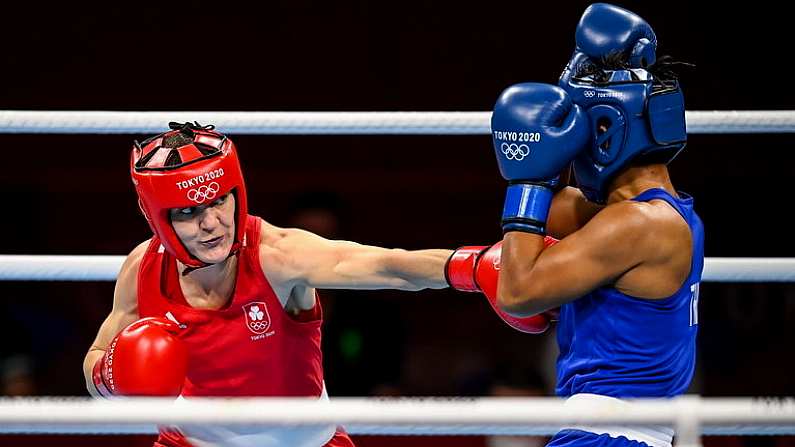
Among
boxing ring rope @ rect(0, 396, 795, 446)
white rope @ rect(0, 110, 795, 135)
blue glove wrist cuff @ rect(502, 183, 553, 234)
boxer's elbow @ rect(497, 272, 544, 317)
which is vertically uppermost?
white rope @ rect(0, 110, 795, 135)

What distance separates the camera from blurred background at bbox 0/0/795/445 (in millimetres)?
4617

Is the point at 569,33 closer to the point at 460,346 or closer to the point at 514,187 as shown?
the point at 460,346

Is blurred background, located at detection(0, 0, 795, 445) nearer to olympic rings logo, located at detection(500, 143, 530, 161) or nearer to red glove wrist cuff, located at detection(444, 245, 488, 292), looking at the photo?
red glove wrist cuff, located at detection(444, 245, 488, 292)

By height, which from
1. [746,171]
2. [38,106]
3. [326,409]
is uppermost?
[38,106]

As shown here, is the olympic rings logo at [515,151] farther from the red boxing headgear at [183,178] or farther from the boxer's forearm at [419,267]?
the red boxing headgear at [183,178]

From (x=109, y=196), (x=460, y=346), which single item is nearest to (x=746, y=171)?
(x=460, y=346)

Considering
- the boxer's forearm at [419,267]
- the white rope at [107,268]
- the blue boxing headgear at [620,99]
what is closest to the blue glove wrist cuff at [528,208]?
the blue boxing headgear at [620,99]

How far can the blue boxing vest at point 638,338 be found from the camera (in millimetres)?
2072

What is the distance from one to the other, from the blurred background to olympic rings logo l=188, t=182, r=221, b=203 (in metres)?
2.27

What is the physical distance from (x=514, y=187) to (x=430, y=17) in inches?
109

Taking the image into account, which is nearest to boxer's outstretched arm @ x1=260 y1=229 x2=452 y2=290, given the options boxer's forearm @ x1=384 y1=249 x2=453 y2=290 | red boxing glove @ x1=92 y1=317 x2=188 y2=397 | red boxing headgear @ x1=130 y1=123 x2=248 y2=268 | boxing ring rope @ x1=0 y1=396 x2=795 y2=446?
boxer's forearm @ x1=384 y1=249 x2=453 y2=290

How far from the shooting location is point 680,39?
4613mm

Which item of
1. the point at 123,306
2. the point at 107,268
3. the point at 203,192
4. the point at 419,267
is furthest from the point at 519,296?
the point at 107,268

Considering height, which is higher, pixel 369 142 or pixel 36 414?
pixel 369 142
